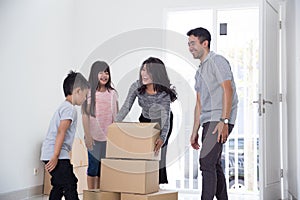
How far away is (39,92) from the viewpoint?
4012 mm

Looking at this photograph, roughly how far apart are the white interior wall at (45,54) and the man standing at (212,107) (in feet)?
3.51

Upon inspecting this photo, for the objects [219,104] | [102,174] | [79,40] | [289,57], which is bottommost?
[102,174]

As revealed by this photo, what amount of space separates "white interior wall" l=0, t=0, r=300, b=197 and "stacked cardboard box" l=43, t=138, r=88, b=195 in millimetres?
102

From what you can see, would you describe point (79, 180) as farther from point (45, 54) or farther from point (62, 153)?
point (62, 153)

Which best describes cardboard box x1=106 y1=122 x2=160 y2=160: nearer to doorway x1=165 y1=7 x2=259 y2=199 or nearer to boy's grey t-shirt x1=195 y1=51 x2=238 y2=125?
boy's grey t-shirt x1=195 y1=51 x2=238 y2=125

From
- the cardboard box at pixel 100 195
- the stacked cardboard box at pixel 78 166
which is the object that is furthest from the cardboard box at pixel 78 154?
the cardboard box at pixel 100 195

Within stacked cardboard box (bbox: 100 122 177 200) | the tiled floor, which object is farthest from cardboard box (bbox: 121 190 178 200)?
the tiled floor

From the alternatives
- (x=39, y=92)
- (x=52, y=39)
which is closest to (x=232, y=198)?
(x=39, y=92)

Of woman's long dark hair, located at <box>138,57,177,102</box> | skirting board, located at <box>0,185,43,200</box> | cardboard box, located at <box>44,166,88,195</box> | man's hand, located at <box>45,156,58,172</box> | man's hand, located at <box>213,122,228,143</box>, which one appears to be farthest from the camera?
cardboard box, located at <box>44,166,88,195</box>

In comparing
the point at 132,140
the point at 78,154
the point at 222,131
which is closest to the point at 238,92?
the point at 78,154

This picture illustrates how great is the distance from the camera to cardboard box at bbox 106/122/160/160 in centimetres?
262

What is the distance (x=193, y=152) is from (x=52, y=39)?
2147 millimetres

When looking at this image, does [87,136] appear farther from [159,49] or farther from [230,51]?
[230,51]

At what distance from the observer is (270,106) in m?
3.69
